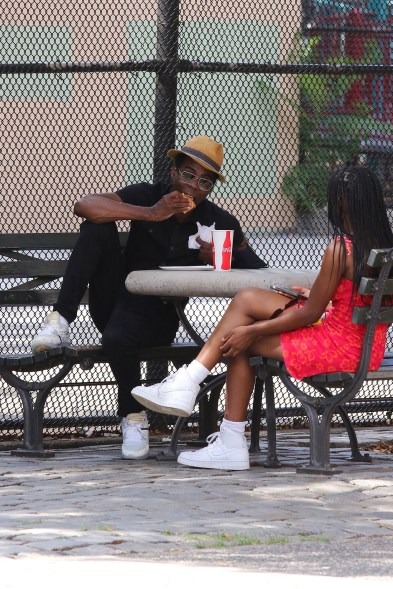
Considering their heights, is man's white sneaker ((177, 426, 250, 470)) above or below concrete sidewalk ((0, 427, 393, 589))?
above

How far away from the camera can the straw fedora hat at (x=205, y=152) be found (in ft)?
23.1

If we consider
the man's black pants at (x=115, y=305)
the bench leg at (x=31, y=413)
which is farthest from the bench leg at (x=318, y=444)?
the bench leg at (x=31, y=413)

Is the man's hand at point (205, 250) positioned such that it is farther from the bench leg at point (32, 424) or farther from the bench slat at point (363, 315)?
the bench slat at point (363, 315)

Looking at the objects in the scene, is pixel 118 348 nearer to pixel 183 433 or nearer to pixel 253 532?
pixel 183 433

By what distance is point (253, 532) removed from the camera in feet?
16.5

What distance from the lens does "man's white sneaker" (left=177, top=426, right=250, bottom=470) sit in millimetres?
6488

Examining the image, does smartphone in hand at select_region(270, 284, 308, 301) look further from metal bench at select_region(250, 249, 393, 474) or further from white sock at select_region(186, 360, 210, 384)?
white sock at select_region(186, 360, 210, 384)

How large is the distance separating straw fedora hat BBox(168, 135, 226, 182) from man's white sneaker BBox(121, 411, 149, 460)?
4.07 ft

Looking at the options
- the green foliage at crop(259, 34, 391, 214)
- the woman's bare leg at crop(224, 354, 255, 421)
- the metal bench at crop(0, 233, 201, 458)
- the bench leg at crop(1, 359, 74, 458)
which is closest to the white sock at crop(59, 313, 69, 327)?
the metal bench at crop(0, 233, 201, 458)

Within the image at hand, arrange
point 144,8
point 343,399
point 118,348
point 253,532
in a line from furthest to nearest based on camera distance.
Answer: point 144,8 → point 118,348 → point 343,399 → point 253,532

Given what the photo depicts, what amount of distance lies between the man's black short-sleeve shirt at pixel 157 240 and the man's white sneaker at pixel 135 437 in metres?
0.77

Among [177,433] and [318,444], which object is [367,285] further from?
[177,433]

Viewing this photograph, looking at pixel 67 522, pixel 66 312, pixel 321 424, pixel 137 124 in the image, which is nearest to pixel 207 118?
pixel 137 124

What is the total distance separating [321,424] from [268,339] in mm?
435
